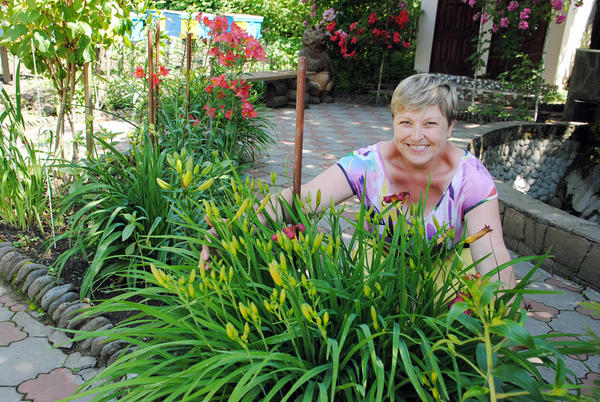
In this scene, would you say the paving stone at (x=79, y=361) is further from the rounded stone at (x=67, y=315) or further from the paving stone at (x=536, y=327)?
the paving stone at (x=536, y=327)

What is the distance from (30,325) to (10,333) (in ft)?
0.31

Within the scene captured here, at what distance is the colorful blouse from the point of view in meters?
1.91

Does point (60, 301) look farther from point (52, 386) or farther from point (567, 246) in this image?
point (567, 246)

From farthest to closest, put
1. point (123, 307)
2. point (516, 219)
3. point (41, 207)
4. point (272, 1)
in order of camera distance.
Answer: point (272, 1) → point (516, 219) → point (41, 207) → point (123, 307)

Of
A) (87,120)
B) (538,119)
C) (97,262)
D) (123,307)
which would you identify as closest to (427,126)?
(123,307)

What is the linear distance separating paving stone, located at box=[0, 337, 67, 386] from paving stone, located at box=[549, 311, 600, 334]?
255 cm

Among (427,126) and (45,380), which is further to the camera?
(45,380)

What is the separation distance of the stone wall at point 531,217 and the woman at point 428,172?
0.93 feet

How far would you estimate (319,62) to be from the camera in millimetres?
10281

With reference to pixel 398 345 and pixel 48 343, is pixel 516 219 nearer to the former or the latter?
pixel 398 345

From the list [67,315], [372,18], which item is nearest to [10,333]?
[67,315]

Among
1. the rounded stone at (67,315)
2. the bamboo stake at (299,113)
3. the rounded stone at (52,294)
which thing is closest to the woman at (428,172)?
the bamboo stake at (299,113)

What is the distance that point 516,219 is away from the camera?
146 inches

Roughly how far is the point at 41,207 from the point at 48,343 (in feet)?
3.36
